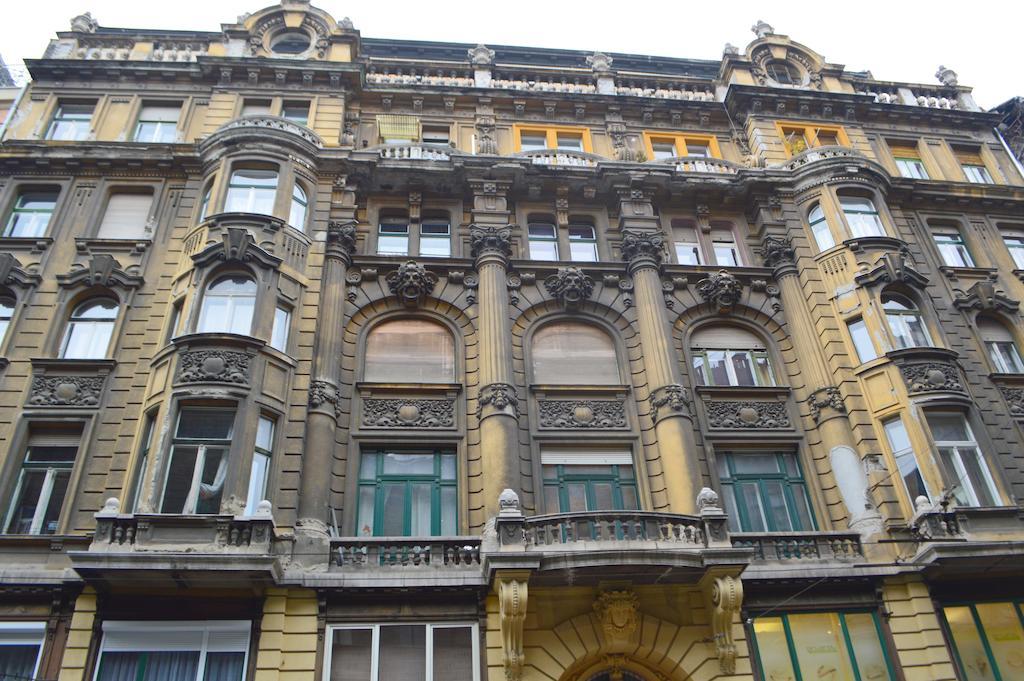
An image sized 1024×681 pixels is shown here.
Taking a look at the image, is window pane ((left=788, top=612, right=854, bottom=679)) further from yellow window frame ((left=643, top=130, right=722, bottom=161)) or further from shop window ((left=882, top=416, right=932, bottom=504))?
yellow window frame ((left=643, top=130, right=722, bottom=161))

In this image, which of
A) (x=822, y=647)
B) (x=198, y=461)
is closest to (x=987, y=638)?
(x=822, y=647)

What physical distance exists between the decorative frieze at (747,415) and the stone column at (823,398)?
2.82ft

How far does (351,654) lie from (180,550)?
4.03 metres

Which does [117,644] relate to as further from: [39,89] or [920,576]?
[39,89]

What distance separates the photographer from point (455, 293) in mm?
21297

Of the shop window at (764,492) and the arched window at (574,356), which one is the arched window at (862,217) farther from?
the arched window at (574,356)

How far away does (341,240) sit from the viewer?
21.2 metres

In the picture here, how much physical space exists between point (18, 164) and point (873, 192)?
26.6 meters

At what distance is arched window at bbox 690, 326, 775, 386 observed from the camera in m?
21.0

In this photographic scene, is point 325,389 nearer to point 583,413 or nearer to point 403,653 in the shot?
point 403,653

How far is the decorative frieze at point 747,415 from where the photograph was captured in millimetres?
19656

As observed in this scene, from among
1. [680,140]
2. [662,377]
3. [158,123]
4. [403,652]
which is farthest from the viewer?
[680,140]

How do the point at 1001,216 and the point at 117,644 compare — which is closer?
the point at 117,644

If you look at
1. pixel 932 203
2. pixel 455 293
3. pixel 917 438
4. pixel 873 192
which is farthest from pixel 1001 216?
pixel 455 293
